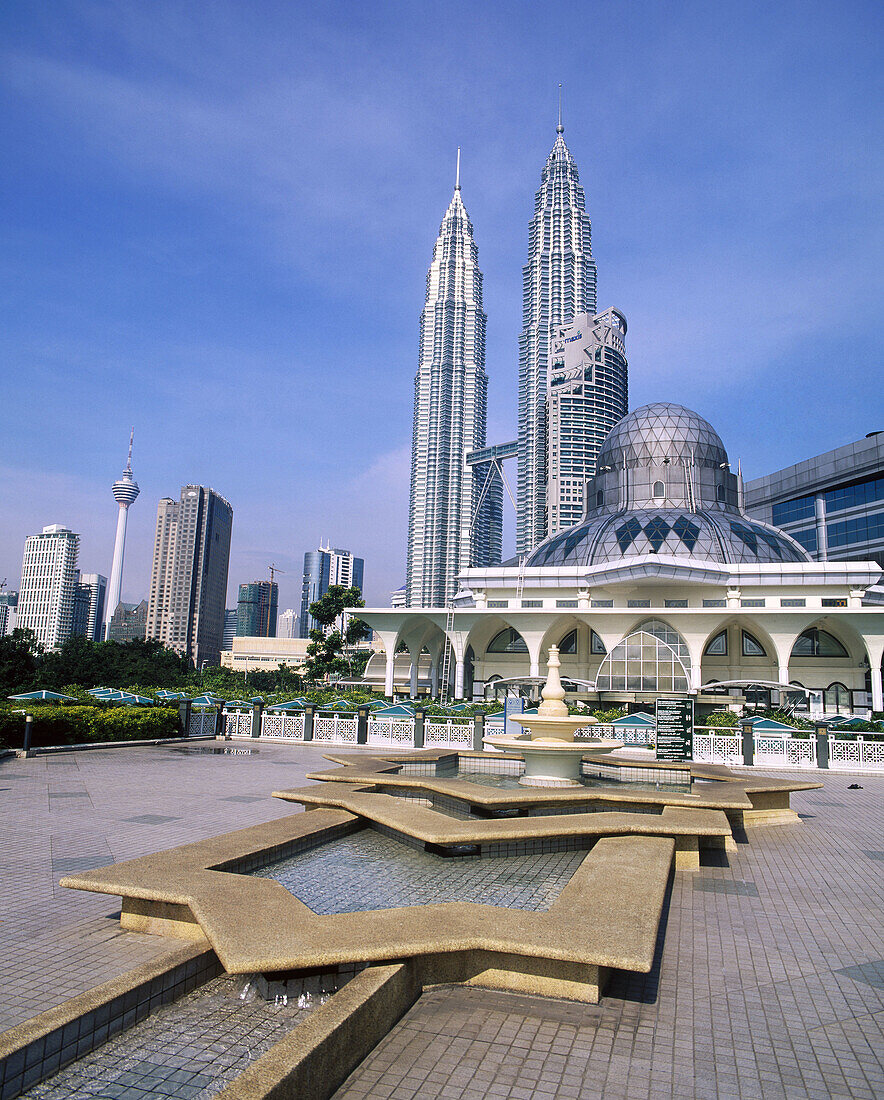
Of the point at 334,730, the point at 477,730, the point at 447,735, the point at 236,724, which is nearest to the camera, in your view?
the point at 477,730

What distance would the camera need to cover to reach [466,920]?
5.33 metres

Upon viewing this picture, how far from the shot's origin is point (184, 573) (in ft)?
493

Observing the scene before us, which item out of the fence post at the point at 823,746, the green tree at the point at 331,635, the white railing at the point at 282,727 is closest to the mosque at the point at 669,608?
the green tree at the point at 331,635

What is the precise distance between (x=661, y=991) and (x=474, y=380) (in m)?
130

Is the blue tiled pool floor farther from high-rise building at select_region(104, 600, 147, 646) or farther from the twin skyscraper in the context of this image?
high-rise building at select_region(104, 600, 147, 646)

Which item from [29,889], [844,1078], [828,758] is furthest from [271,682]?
[844,1078]

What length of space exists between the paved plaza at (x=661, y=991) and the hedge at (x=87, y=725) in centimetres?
966

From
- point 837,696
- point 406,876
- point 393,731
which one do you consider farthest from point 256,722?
point 837,696

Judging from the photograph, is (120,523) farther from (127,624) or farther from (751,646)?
(751,646)

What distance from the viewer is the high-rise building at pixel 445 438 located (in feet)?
419

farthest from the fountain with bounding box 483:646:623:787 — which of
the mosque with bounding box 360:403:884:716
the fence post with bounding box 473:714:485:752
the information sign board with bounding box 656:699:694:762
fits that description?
the mosque with bounding box 360:403:884:716

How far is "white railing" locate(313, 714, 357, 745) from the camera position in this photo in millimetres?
27141

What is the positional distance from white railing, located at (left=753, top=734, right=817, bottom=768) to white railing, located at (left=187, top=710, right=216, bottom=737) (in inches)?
731

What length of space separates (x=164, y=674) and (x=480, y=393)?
289 ft
